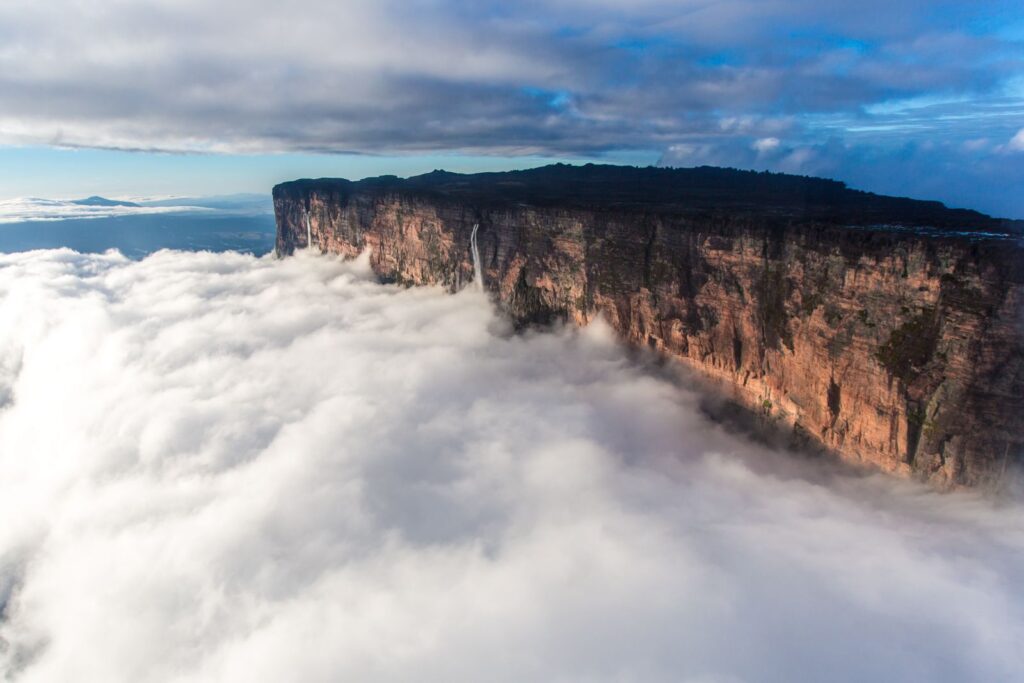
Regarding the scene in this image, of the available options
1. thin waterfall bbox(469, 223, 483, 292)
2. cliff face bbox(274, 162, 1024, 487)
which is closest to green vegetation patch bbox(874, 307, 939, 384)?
cliff face bbox(274, 162, 1024, 487)

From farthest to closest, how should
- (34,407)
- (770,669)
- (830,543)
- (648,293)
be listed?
1. (34,407)
2. (648,293)
3. (830,543)
4. (770,669)

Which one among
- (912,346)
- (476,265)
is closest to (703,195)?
(476,265)

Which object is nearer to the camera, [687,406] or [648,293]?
[687,406]

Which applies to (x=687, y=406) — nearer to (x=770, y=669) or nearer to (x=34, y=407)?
(x=770, y=669)

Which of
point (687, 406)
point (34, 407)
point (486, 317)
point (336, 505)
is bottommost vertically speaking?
point (34, 407)

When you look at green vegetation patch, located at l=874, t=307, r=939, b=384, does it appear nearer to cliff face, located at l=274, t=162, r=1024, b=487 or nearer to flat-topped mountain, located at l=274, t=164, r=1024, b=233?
cliff face, located at l=274, t=162, r=1024, b=487

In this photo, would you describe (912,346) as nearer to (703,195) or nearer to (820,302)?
(820,302)

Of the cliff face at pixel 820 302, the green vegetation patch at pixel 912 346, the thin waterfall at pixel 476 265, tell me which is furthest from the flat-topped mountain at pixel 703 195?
the green vegetation patch at pixel 912 346

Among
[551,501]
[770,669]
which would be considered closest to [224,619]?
[551,501]

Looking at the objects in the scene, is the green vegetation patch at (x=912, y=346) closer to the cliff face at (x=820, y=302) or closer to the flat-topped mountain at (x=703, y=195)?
the cliff face at (x=820, y=302)
